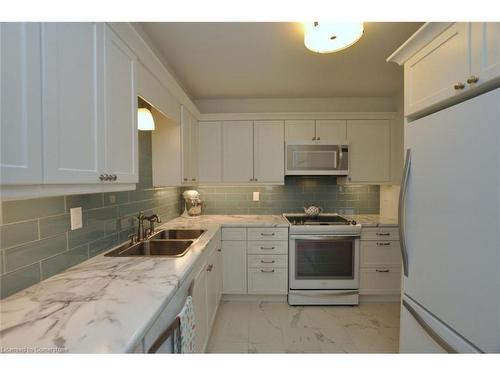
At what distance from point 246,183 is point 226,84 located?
1186 mm

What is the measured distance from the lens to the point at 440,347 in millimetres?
1111

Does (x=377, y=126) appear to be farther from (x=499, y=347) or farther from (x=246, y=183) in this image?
(x=499, y=347)

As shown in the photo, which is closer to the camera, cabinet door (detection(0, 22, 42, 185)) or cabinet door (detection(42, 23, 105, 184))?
cabinet door (detection(0, 22, 42, 185))

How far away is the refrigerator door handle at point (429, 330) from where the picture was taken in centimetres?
102

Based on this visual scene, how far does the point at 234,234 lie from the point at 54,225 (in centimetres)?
167

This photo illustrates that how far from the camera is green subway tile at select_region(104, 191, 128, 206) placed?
1.54m

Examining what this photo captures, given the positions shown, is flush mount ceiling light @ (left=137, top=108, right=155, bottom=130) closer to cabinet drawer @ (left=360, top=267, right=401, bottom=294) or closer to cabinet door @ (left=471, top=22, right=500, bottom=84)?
cabinet door @ (left=471, top=22, right=500, bottom=84)

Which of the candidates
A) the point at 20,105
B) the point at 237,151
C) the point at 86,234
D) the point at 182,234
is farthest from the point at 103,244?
the point at 237,151

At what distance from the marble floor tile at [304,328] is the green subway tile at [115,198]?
1.36 metres

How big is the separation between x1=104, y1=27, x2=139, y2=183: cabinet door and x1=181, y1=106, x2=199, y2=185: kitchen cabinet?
94 centimetres

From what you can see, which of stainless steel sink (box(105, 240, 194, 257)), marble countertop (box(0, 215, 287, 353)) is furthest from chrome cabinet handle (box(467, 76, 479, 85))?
stainless steel sink (box(105, 240, 194, 257))

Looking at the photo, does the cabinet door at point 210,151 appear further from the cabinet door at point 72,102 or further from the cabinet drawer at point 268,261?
the cabinet door at point 72,102

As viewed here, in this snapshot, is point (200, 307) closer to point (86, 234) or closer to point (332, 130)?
point (86, 234)

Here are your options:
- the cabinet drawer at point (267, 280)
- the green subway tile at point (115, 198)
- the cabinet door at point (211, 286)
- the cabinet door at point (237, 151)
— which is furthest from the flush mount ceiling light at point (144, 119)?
the cabinet drawer at point (267, 280)
